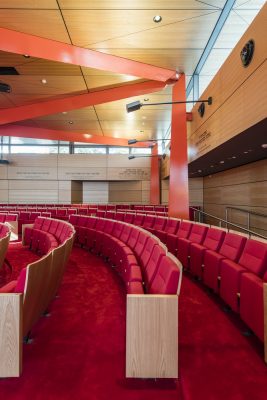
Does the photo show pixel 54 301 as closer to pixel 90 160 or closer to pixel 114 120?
pixel 114 120

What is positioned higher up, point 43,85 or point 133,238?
point 43,85

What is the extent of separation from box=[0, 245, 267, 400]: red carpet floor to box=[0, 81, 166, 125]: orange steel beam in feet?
17.3

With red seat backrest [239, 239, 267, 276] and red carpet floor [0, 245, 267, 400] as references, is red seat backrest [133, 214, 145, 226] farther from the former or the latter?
red seat backrest [239, 239, 267, 276]

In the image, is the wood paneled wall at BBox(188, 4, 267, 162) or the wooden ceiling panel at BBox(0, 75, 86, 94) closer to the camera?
the wood paneled wall at BBox(188, 4, 267, 162)

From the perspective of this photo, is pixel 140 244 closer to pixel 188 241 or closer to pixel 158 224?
pixel 188 241

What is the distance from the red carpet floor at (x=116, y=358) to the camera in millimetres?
1687

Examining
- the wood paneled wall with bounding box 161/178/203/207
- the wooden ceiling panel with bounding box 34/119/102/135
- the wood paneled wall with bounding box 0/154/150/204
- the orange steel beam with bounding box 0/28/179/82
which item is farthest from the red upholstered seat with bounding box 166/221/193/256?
the wood paneled wall with bounding box 0/154/150/204

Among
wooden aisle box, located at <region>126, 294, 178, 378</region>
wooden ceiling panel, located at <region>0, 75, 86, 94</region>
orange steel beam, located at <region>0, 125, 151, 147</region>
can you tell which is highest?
wooden ceiling panel, located at <region>0, 75, 86, 94</region>

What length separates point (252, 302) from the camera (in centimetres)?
223

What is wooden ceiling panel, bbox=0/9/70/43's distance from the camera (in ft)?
13.9

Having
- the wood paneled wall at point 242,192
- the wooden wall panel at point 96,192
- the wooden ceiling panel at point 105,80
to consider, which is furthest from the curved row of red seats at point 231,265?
the wooden wall panel at point 96,192

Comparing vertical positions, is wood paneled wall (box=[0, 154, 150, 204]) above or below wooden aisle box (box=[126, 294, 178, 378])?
above

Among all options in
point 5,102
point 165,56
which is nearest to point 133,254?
point 165,56

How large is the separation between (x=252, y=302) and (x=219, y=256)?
836 mm
